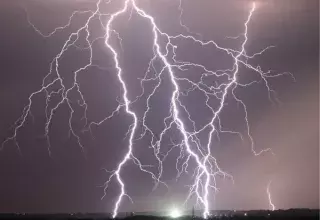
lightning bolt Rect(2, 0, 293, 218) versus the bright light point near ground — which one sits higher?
lightning bolt Rect(2, 0, 293, 218)

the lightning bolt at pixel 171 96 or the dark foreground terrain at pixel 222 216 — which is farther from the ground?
the lightning bolt at pixel 171 96

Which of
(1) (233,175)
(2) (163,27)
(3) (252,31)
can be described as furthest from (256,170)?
(2) (163,27)

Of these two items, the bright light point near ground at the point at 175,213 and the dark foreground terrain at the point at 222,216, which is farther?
the bright light point near ground at the point at 175,213

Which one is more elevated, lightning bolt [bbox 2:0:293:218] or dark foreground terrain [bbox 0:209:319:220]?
lightning bolt [bbox 2:0:293:218]

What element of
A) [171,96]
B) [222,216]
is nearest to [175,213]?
[222,216]

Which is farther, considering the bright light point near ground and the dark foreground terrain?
the bright light point near ground

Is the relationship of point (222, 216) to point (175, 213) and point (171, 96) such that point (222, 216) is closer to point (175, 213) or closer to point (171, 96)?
point (175, 213)

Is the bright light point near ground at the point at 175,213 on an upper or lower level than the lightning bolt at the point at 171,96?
lower

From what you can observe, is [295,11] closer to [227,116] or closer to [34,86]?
[227,116]
